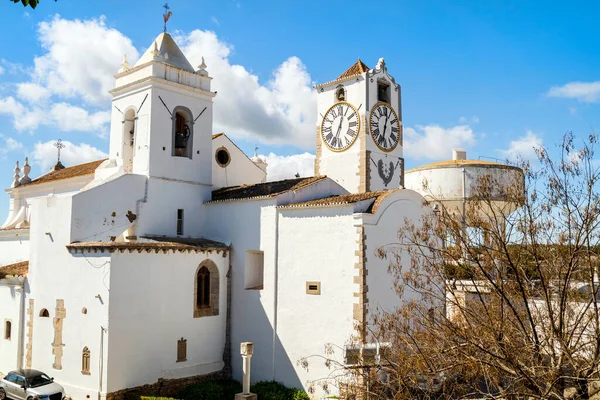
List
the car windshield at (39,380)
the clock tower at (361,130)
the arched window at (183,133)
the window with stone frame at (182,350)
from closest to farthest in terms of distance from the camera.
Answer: the car windshield at (39,380), the window with stone frame at (182,350), the arched window at (183,133), the clock tower at (361,130)

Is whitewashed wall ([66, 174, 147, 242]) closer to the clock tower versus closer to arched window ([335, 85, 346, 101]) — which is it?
the clock tower

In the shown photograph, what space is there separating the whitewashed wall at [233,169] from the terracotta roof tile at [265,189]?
1.35 meters

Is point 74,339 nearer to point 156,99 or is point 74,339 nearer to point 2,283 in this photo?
point 2,283

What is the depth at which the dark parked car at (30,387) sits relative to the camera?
17.9 metres

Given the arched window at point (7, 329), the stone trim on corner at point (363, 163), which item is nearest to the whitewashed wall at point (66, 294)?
the arched window at point (7, 329)

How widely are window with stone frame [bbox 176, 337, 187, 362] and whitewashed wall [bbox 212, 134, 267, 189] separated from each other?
7417 mm

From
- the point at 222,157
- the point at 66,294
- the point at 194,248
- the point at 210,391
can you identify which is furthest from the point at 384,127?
the point at 66,294

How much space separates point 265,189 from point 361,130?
533 cm

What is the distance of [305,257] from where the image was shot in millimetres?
19594

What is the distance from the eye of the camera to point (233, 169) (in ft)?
84.5

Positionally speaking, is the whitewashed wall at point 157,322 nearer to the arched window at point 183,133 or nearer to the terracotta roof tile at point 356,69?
the arched window at point 183,133

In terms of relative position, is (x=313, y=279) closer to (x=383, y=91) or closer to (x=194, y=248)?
(x=194, y=248)

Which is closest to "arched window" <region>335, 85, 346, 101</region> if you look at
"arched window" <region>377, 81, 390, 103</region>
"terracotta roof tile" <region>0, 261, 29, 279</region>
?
"arched window" <region>377, 81, 390, 103</region>

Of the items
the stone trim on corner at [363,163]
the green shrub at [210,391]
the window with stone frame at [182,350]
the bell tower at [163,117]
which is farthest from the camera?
the stone trim on corner at [363,163]
